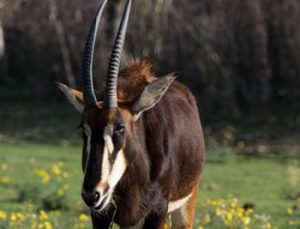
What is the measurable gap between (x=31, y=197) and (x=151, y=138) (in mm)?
5910

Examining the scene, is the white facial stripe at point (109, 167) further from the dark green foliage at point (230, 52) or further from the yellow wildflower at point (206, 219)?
the dark green foliage at point (230, 52)

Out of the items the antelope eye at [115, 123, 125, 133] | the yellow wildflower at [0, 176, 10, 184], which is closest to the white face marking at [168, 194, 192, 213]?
the antelope eye at [115, 123, 125, 133]

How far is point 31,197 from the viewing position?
1260 centimetres

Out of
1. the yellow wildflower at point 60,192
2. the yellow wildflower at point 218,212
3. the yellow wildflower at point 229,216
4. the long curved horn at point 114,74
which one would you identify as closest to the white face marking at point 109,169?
the long curved horn at point 114,74

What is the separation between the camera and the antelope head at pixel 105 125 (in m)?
6.10

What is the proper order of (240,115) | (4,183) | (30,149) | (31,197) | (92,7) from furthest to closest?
(92,7)
(240,115)
(30,149)
(4,183)
(31,197)

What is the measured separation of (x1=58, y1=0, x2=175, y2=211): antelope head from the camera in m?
6.10

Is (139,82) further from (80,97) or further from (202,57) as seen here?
(202,57)

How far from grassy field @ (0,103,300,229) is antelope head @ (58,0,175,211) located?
2539mm

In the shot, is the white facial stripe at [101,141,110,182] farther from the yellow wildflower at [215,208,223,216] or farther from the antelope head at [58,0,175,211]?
the yellow wildflower at [215,208,223,216]

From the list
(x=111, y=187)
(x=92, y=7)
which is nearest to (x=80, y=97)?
(x=111, y=187)

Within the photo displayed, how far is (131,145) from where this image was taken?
258 inches

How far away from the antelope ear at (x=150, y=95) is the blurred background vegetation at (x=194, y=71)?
9.48m

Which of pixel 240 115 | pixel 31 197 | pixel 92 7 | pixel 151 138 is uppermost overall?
pixel 151 138
